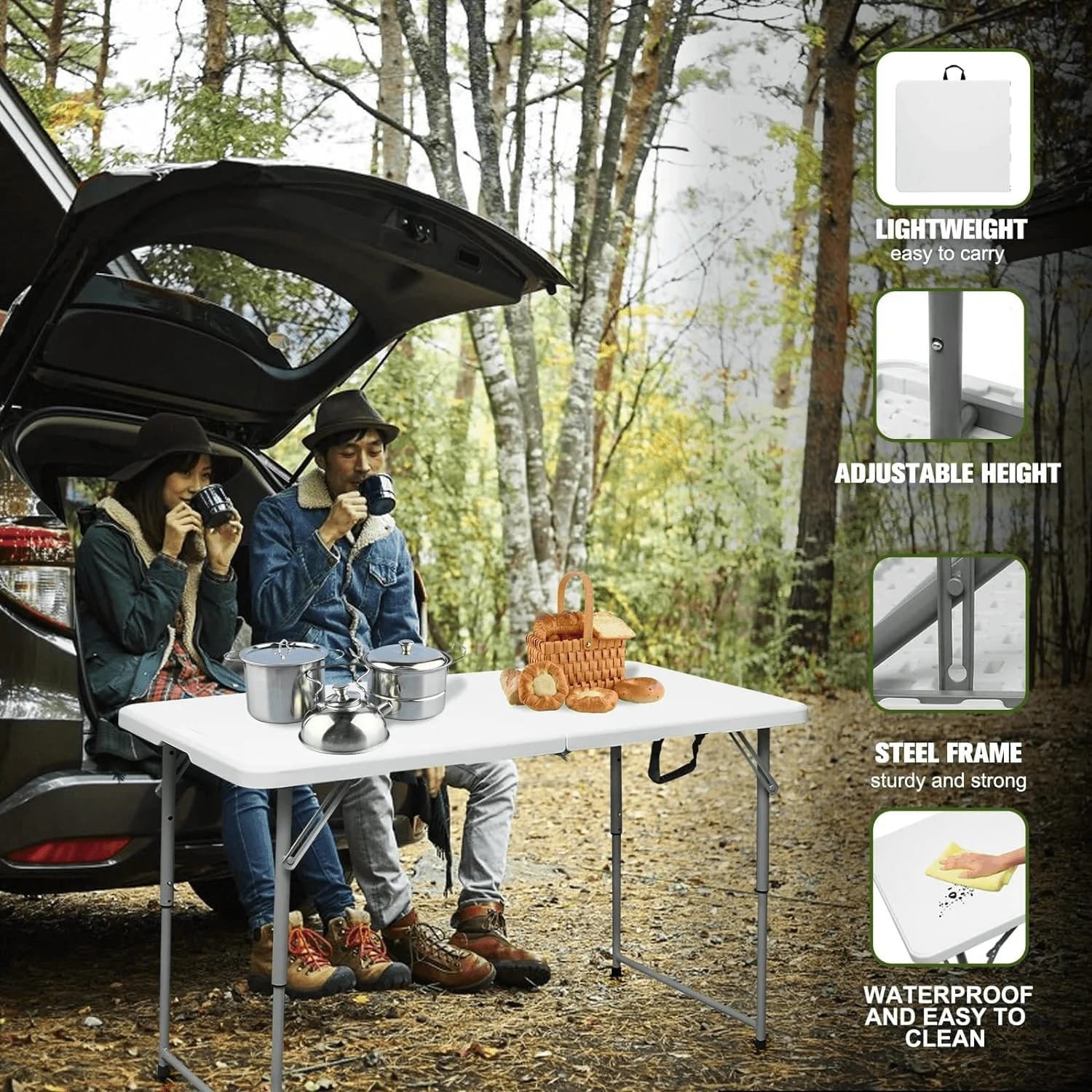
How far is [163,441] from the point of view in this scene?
3160 mm

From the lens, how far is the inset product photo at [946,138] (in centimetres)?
323

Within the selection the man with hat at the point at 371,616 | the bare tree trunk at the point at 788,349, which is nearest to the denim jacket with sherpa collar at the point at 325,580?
the man with hat at the point at 371,616

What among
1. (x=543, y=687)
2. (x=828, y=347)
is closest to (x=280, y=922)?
(x=543, y=687)

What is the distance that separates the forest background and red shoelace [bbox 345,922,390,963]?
3343mm

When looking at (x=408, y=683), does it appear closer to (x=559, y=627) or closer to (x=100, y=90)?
(x=559, y=627)

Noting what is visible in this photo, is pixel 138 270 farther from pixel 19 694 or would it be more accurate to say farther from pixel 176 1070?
pixel 176 1070

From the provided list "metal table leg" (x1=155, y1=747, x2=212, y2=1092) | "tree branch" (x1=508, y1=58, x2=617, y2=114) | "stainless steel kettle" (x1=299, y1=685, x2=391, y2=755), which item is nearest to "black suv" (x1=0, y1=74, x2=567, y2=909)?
"metal table leg" (x1=155, y1=747, x2=212, y2=1092)

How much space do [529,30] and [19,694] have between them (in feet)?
19.6

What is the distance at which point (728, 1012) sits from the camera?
10.1 feet

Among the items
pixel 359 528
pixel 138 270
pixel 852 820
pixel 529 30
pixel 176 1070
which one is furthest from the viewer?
pixel 529 30

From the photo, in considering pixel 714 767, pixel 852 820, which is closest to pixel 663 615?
pixel 714 767

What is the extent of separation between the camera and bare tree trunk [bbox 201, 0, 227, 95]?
7.00 meters

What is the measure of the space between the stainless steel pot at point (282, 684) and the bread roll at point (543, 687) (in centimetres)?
43

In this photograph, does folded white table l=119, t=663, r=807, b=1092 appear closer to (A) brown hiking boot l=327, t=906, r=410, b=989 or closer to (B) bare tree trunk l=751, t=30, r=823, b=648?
(A) brown hiking boot l=327, t=906, r=410, b=989
